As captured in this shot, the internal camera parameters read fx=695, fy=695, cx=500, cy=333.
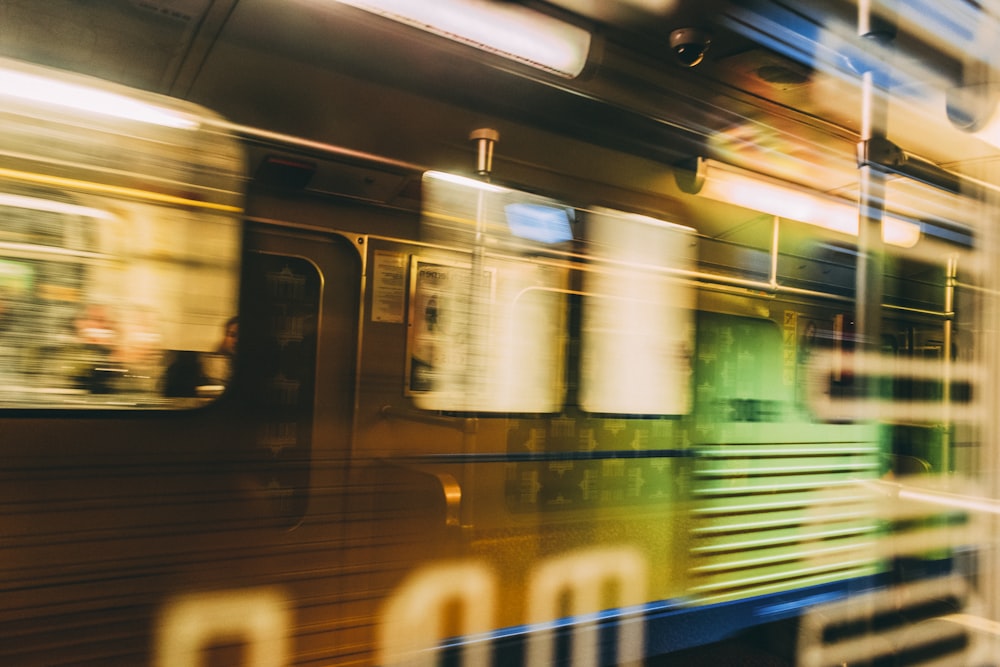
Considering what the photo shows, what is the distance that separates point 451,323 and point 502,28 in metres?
0.83

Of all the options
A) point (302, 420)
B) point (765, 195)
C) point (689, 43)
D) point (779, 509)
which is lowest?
point (779, 509)

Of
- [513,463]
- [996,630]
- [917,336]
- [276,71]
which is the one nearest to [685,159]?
[513,463]

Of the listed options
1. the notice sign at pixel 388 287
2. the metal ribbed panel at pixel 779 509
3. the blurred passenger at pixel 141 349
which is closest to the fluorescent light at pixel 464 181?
the notice sign at pixel 388 287

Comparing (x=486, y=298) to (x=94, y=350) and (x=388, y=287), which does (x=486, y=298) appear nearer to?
(x=388, y=287)

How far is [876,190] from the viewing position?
196 cm

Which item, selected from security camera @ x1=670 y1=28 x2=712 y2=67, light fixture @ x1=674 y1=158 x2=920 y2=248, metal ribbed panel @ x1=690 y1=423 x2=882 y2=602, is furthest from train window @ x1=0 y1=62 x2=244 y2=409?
metal ribbed panel @ x1=690 y1=423 x2=882 y2=602

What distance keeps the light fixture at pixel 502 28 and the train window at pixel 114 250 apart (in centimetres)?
55

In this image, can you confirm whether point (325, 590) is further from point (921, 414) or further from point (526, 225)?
point (921, 414)

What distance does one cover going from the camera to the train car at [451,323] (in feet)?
4.99

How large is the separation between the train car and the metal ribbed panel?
2cm

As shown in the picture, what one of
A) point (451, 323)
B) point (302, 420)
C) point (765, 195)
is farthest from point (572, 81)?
point (302, 420)

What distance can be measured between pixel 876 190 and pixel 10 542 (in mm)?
2288

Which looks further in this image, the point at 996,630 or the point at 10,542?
the point at 996,630

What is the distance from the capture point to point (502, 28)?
188 centimetres
